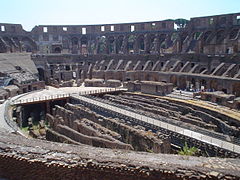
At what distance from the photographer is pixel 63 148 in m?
10.6

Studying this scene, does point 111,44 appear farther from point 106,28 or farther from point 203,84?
point 203,84

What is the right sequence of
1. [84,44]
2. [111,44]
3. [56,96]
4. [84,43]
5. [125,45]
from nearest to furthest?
[56,96] → [125,45] → [111,44] → [84,43] → [84,44]

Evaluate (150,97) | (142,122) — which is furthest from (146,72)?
(142,122)

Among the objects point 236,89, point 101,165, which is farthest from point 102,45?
point 101,165

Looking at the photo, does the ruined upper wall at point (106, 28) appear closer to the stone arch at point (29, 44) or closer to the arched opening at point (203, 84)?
the stone arch at point (29, 44)

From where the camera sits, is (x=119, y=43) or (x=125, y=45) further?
(x=119, y=43)

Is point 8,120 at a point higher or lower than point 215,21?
lower

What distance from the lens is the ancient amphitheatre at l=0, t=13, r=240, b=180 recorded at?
929 centimetres

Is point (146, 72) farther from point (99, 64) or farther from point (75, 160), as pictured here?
point (75, 160)

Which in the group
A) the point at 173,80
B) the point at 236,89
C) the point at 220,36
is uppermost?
the point at 220,36

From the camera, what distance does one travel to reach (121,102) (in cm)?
2852

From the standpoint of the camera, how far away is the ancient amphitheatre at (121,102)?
9289mm

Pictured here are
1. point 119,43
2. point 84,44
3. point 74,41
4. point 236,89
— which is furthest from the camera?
point 84,44

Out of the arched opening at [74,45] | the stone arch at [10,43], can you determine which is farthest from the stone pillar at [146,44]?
the stone arch at [10,43]
